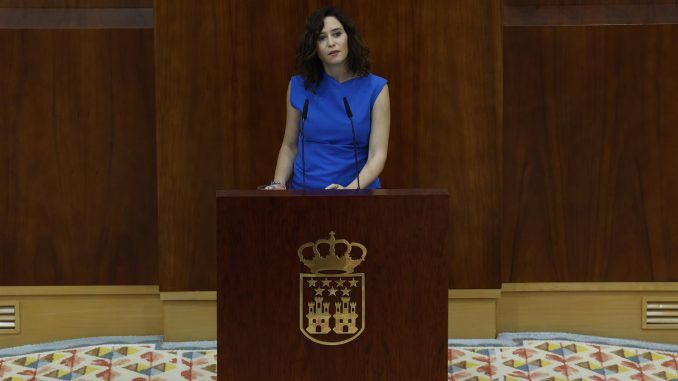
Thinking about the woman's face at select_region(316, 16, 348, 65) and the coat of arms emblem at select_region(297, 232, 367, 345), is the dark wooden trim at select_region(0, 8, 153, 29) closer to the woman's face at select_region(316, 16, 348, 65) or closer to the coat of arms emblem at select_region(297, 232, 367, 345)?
the woman's face at select_region(316, 16, 348, 65)

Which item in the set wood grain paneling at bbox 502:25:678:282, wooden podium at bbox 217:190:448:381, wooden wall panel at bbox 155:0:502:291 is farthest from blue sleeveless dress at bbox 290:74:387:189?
wood grain paneling at bbox 502:25:678:282

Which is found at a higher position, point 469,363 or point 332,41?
point 332,41

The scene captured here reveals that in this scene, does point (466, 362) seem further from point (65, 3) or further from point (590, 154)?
point (65, 3)

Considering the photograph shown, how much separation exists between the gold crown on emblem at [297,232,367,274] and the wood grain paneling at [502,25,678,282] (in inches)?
50.7

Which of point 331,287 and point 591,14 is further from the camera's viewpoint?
point 591,14

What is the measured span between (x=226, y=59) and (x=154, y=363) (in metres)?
0.88

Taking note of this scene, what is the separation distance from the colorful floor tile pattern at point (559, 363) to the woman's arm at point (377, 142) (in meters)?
0.63

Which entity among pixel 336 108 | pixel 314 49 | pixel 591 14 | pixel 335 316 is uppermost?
pixel 591 14

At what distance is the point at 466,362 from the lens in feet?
10.9

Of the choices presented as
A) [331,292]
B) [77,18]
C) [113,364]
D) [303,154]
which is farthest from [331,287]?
[77,18]

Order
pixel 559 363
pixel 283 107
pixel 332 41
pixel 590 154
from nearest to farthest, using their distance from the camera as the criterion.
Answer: pixel 332 41
pixel 559 363
pixel 283 107
pixel 590 154

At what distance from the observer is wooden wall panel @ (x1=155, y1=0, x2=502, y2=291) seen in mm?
3381

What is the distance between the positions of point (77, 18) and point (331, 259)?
151 centimetres

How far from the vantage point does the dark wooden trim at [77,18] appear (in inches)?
137
